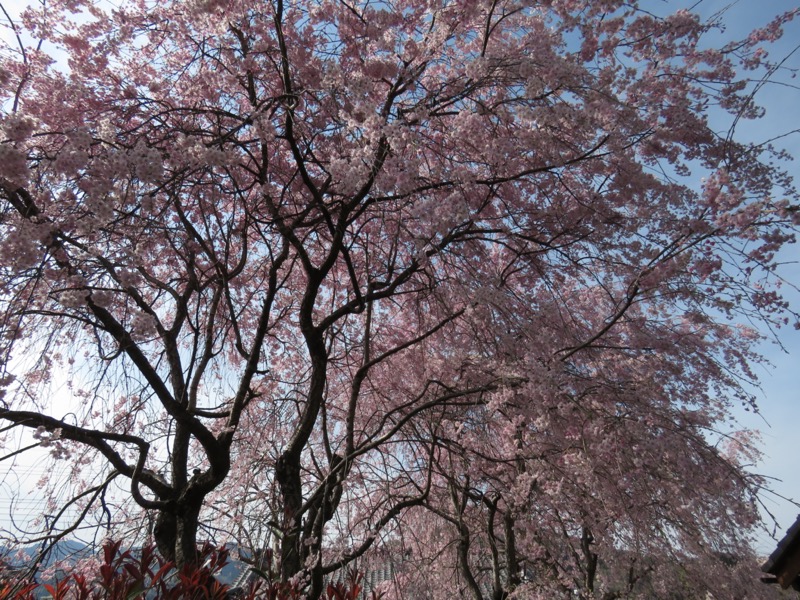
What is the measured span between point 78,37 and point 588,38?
4.82m

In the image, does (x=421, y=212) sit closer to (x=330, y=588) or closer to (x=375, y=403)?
(x=330, y=588)

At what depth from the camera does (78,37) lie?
4883 mm

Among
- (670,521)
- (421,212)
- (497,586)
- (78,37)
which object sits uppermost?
(78,37)

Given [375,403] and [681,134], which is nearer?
[681,134]

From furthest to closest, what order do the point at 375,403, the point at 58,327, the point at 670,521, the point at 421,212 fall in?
1. the point at 375,403
2. the point at 670,521
3. the point at 58,327
4. the point at 421,212

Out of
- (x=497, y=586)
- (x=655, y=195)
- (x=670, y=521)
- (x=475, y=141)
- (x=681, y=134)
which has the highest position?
(x=475, y=141)

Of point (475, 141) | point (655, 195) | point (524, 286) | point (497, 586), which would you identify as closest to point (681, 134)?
point (655, 195)

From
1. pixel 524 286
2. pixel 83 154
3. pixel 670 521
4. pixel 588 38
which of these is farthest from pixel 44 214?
pixel 670 521

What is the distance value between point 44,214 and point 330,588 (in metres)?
2.77

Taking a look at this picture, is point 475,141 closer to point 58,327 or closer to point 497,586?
point 58,327

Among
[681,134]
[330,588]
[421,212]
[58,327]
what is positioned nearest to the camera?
[330,588]

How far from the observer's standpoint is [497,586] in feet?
24.6

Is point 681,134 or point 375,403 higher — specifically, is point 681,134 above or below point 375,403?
above

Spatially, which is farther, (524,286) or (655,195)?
(524,286)
